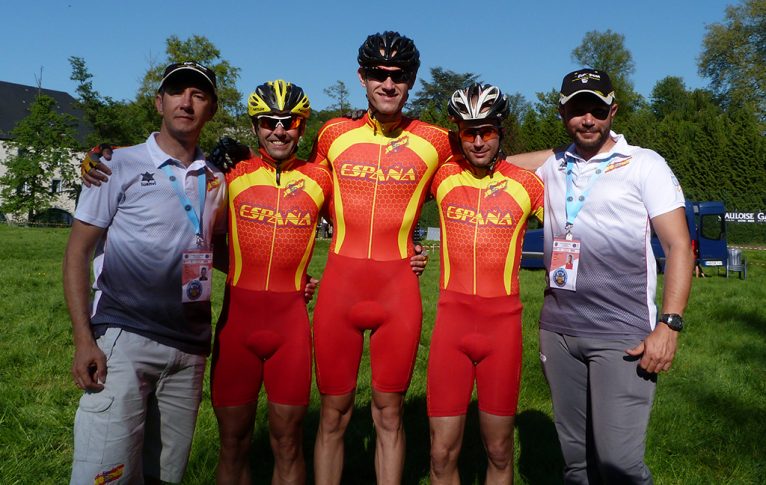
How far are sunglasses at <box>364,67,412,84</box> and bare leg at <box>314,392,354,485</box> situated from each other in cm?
249

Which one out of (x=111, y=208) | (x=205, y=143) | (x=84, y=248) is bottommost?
(x=84, y=248)

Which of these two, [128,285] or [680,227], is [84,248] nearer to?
[128,285]

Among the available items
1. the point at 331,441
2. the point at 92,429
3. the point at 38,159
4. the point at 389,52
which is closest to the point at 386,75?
the point at 389,52

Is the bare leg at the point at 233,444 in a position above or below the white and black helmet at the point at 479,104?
below

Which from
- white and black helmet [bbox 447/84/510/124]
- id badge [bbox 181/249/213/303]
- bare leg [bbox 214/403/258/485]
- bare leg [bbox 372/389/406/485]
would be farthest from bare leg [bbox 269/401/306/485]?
white and black helmet [bbox 447/84/510/124]

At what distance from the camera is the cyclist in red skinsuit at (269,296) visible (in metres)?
4.70

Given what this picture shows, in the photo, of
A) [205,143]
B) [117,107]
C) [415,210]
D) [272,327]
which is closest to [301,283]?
[272,327]

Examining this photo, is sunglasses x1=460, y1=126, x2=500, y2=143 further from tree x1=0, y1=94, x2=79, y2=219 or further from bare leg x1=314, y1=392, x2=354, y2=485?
tree x1=0, y1=94, x2=79, y2=219

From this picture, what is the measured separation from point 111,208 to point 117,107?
5123 cm

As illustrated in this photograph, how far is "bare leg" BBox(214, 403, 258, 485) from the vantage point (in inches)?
183

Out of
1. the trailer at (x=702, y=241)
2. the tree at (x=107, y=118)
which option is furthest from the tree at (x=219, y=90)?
the trailer at (x=702, y=241)

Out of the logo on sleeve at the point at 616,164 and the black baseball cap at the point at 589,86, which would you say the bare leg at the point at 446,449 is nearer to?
the logo on sleeve at the point at 616,164

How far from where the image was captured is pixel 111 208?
13.2 ft

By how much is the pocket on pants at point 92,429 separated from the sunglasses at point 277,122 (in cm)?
222
